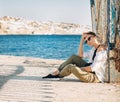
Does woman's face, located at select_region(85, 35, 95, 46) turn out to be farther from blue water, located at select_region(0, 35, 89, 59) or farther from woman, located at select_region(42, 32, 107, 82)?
blue water, located at select_region(0, 35, 89, 59)

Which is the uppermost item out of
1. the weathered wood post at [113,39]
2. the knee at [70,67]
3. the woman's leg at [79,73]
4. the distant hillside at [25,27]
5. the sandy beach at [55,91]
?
the weathered wood post at [113,39]

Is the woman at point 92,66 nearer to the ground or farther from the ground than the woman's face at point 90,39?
nearer to the ground

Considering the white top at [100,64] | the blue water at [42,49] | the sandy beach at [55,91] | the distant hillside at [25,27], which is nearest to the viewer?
the sandy beach at [55,91]

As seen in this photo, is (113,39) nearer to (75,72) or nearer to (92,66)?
(92,66)

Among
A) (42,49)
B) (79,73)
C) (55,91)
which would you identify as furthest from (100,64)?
(42,49)

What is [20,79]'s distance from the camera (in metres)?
10.9

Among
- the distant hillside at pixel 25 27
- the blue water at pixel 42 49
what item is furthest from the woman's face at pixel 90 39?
the distant hillside at pixel 25 27

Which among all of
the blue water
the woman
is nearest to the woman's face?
the woman

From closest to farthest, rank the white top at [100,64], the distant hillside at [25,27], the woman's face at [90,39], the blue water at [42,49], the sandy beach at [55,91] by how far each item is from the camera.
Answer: the sandy beach at [55,91] < the white top at [100,64] < the woman's face at [90,39] < the blue water at [42,49] < the distant hillside at [25,27]

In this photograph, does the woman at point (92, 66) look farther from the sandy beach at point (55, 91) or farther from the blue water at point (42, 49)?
the blue water at point (42, 49)

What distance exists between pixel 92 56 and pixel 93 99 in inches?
85.1

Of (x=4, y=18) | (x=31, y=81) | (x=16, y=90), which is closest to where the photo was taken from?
(x=16, y=90)

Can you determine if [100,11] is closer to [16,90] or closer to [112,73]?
[112,73]

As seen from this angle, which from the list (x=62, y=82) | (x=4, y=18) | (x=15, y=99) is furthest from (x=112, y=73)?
(x=4, y=18)
